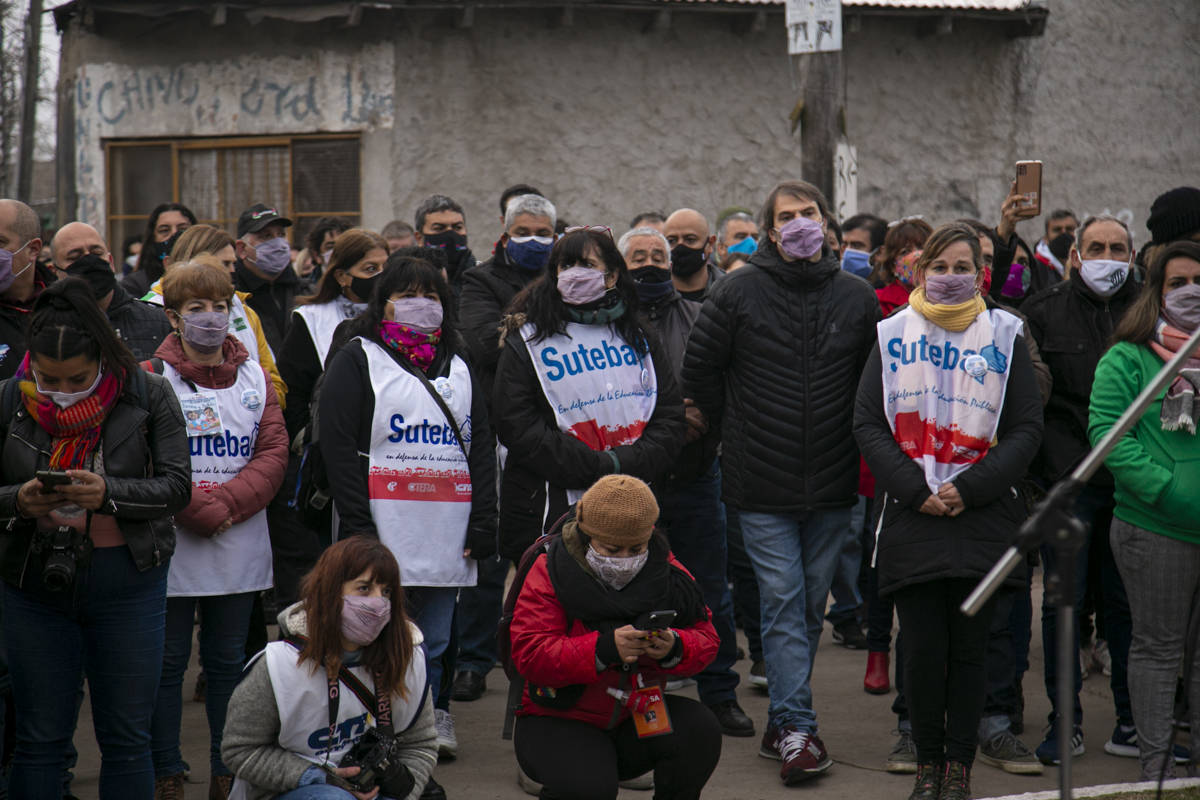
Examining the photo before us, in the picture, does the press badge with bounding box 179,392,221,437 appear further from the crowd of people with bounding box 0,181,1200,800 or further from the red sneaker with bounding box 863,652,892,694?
the red sneaker with bounding box 863,652,892,694

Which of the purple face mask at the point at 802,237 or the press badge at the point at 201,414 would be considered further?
the purple face mask at the point at 802,237

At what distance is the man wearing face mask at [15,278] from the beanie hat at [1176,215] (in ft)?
16.3

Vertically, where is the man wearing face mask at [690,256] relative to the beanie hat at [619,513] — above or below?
above

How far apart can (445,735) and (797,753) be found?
5.02 ft

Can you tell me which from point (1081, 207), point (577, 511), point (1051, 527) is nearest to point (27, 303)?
point (577, 511)

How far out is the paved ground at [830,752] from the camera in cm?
496

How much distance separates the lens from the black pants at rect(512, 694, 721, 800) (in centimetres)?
400

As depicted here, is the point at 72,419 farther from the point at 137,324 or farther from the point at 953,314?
the point at 953,314

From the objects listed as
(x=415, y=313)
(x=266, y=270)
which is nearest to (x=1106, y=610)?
(x=415, y=313)

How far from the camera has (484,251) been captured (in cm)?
1167

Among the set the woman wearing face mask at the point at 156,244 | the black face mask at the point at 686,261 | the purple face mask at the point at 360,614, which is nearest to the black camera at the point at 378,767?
the purple face mask at the point at 360,614

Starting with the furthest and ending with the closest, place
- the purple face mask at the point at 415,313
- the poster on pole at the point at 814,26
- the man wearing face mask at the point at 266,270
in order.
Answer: the poster on pole at the point at 814,26 → the man wearing face mask at the point at 266,270 → the purple face mask at the point at 415,313

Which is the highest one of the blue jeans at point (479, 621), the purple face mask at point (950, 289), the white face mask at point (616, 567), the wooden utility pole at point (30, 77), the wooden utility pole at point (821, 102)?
the wooden utility pole at point (30, 77)

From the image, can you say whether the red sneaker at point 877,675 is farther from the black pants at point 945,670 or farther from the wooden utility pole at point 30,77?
the wooden utility pole at point 30,77
